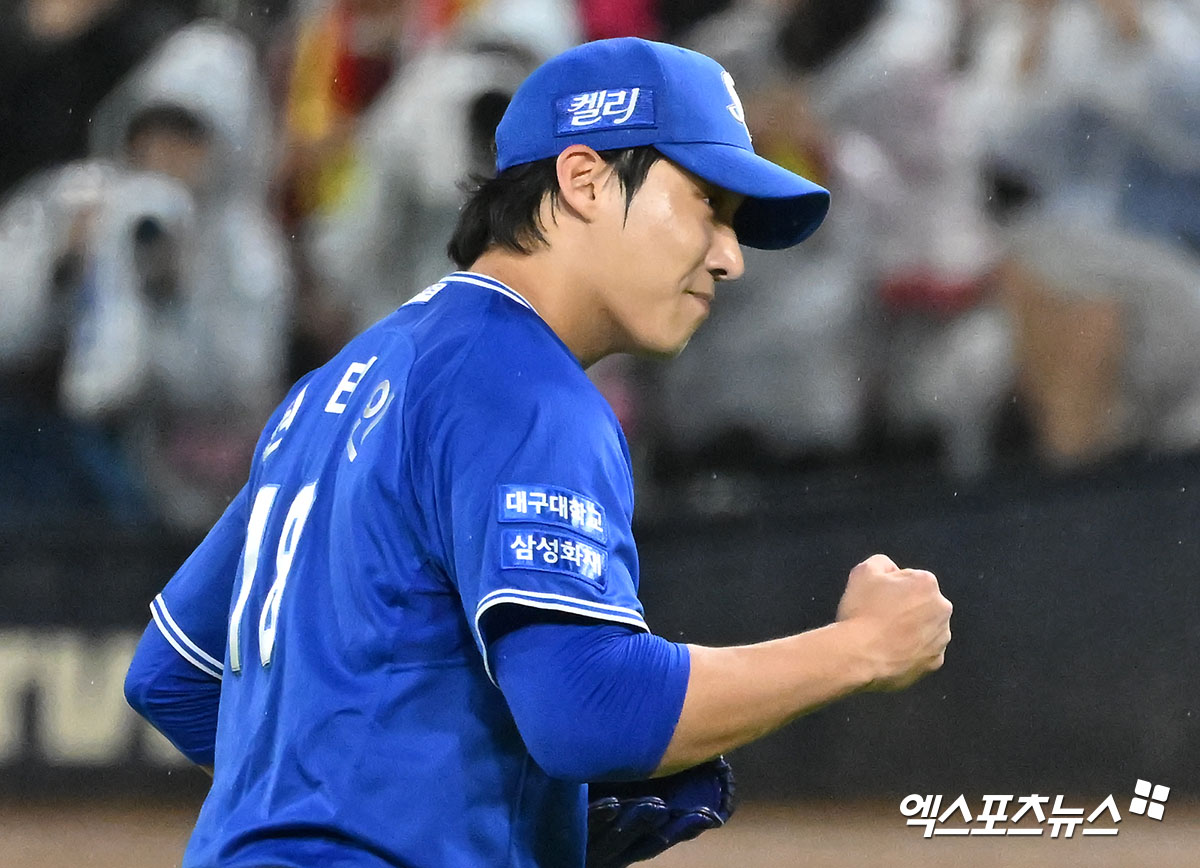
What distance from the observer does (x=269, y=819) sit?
120 centimetres

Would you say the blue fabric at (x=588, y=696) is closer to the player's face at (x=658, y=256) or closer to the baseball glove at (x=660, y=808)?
the baseball glove at (x=660, y=808)

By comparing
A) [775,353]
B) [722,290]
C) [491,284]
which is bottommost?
[491,284]

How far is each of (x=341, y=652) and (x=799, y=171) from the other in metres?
3.04

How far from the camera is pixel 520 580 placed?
117 centimetres

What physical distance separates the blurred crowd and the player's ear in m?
2.63

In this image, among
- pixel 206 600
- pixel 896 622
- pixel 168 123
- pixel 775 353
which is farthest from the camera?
pixel 168 123

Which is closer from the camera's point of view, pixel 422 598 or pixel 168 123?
pixel 422 598

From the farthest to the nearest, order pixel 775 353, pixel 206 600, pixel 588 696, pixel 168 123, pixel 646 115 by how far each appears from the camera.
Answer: pixel 168 123 → pixel 775 353 → pixel 206 600 → pixel 646 115 → pixel 588 696

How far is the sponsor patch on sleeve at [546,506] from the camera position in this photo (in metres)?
1.17

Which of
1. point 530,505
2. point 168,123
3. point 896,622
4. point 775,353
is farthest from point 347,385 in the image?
point 168,123

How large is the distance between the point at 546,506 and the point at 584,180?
1.17 feet

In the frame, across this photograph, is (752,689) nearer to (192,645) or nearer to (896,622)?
(896,622)

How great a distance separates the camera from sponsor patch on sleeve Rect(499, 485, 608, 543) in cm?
117

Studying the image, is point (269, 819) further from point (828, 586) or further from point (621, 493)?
point (828, 586)
